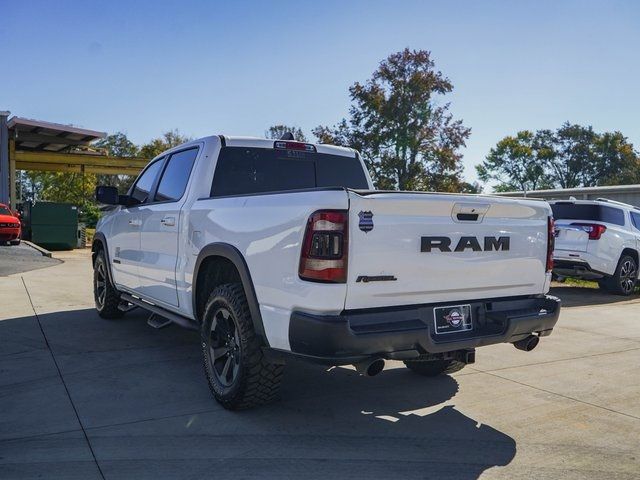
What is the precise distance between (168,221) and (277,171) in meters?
1.05

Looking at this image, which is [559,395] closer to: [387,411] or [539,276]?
[539,276]

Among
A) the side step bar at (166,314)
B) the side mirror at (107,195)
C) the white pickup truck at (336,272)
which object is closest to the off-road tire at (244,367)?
the white pickup truck at (336,272)

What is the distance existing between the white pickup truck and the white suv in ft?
21.7

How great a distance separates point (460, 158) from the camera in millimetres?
27688

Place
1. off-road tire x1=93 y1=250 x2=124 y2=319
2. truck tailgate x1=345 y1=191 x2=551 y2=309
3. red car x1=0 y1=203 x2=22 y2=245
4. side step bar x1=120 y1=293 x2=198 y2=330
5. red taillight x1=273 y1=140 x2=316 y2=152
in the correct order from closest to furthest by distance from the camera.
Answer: truck tailgate x1=345 y1=191 x2=551 y2=309 → side step bar x1=120 y1=293 x2=198 y2=330 → red taillight x1=273 y1=140 x2=316 y2=152 → off-road tire x1=93 y1=250 x2=124 y2=319 → red car x1=0 y1=203 x2=22 y2=245

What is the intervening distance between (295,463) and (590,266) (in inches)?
343

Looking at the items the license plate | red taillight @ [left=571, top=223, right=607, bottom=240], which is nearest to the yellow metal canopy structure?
red taillight @ [left=571, top=223, right=607, bottom=240]

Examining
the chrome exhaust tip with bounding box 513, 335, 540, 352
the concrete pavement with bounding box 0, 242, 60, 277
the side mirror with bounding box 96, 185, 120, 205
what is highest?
the side mirror with bounding box 96, 185, 120, 205

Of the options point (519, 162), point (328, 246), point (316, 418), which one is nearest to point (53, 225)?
point (316, 418)

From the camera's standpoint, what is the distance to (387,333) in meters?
3.27

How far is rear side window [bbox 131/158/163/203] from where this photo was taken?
594 cm

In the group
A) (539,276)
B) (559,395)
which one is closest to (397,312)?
(539,276)

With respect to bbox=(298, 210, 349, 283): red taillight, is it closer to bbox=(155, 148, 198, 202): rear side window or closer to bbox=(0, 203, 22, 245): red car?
bbox=(155, 148, 198, 202): rear side window

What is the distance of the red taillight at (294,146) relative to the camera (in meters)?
5.23
